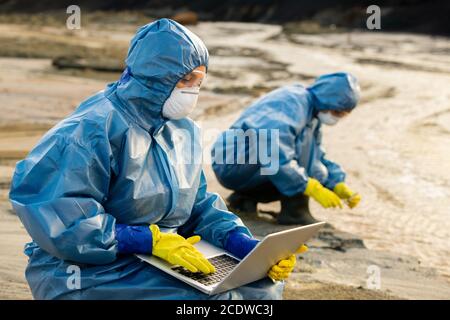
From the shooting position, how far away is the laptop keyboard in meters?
2.79

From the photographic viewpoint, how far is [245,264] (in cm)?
267

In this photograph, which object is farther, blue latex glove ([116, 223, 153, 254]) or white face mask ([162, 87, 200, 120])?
white face mask ([162, 87, 200, 120])

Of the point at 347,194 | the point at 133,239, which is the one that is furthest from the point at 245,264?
the point at 347,194

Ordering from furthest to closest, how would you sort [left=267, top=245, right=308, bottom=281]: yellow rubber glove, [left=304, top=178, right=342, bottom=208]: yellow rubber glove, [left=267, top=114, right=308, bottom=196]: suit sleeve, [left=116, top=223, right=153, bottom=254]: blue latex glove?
1. [left=304, top=178, right=342, bottom=208]: yellow rubber glove
2. [left=267, top=114, right=308, bottom=196]: suit sleeve
3. [left=267, top=245, right=308, bottom=281]: yellow rubber glove
4. [left=116, top=223, right=153, bottom=254]: blue latex glove

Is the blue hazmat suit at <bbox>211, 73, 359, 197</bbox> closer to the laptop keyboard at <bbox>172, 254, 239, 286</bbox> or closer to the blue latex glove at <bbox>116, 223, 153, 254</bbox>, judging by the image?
the laptop keyboard at <bbox>172, 254, 239, 286</bbox>

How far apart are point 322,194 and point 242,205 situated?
731 millimetres

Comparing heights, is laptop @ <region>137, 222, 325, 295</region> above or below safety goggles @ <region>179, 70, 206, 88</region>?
below

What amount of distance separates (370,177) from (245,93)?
220 inches

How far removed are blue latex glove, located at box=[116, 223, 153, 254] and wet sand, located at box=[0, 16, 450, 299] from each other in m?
1.32

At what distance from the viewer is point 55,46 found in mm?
18531

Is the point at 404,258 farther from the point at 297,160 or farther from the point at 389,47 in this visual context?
the point at 389,47

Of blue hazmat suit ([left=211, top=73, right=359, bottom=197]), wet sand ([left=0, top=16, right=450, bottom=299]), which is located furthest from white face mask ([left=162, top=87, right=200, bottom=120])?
blue hazmat suit ([left=211, top=73, right=359, bottom=197])

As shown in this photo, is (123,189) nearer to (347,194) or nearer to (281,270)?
(281,270)
